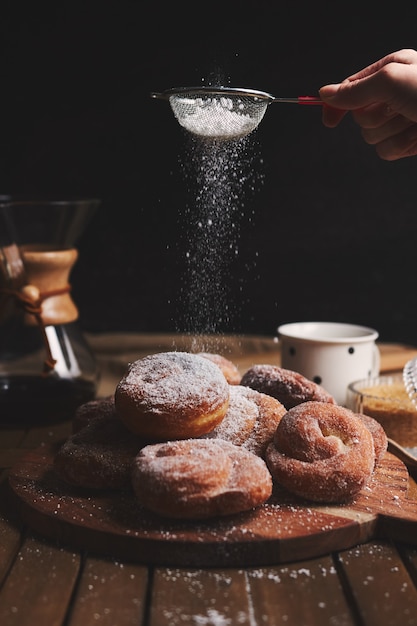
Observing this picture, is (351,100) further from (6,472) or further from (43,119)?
(43,119)

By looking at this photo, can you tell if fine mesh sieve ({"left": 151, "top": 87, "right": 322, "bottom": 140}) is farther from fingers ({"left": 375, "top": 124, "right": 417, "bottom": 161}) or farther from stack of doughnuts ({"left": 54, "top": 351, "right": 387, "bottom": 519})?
stack of doughnuts ({"left": 54, "top": 351, "right": 387, "bottom": 519})

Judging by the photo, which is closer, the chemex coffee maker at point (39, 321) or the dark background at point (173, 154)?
the chemex coffee maker at point (39, 321)

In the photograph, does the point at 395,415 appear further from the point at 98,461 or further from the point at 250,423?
the point at 98,461

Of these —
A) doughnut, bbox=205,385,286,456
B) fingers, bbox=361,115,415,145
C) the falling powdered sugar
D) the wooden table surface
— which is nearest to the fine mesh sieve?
the falling powdered sugar

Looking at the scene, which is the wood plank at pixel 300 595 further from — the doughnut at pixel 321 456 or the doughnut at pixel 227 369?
the doughnut at pixel 227 369

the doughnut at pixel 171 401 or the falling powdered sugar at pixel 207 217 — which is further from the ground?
the falling powdered sugar at pixel 207 217

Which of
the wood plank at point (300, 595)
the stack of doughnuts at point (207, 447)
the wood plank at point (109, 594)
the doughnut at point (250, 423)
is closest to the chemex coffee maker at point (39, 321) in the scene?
the stack of doughnuts at point (207, 447)

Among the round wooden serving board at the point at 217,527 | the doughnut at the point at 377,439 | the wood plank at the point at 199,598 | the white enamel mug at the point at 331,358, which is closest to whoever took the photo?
the wood plank at the point at 199,598
